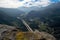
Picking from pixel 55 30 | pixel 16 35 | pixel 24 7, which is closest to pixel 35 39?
pixel 16 35

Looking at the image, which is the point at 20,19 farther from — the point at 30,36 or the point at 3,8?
the point at 30,36

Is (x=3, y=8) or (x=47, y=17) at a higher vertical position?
(x=3, y=8)

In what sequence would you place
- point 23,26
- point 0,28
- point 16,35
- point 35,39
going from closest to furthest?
point 35,39
point 16,35
point 0,28
point 23,26

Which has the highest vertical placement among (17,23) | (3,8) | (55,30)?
(3,8)

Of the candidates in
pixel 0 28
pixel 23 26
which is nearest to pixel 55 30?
pixel 23 26

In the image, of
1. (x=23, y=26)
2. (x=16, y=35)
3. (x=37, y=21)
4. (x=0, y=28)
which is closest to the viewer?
(x=16, y=35)

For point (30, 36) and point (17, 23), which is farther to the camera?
point (17, 23)

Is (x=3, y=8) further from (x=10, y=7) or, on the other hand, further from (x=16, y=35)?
(x=16, y=35)

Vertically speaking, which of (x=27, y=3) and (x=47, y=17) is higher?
(x=27, y=3)

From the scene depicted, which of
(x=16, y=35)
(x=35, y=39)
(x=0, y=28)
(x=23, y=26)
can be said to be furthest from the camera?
(x=23, y=26)
